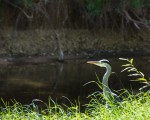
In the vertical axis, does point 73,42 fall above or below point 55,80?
above

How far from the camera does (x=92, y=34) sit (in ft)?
62.7

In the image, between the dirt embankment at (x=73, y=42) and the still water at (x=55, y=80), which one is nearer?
the still water at (x=55, y=80)

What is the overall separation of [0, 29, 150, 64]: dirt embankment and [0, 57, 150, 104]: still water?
140cm

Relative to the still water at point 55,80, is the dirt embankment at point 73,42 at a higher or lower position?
higher

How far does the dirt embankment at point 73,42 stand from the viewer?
686 inches

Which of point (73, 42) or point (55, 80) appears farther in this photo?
point (73, 42)

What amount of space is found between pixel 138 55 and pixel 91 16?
2.34m

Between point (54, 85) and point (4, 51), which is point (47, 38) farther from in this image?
point (54, 85)

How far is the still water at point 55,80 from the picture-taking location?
11773 millimetres

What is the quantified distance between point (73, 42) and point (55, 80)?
4.93 metres

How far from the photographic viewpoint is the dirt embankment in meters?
17.4

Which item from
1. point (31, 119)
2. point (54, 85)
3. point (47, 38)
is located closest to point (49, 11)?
point (47, 38)

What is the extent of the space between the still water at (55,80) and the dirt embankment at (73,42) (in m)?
1.40

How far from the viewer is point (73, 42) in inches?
728
